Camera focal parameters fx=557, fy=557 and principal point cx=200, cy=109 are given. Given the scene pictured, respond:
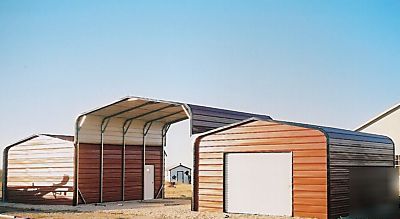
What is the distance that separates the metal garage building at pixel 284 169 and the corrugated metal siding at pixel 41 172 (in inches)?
248

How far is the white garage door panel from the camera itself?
1650cm

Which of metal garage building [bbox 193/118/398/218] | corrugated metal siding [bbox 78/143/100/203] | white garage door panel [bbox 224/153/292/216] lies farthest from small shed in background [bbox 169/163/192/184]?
white garage door panel [bbox 224/153/292/216]

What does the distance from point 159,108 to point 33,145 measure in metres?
5.77

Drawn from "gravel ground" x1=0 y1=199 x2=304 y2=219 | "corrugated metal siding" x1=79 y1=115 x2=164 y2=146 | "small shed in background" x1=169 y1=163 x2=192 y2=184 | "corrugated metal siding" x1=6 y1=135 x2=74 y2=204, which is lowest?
"small shed in background" x1=169 y1=163 x2=192 y2=184

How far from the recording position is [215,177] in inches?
710

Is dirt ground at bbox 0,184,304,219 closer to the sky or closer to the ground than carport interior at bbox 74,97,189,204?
closer to the ground

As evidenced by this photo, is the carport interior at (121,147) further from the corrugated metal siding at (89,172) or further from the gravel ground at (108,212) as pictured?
the gravel ground at (108,212)

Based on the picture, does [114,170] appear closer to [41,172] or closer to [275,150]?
[41,172]

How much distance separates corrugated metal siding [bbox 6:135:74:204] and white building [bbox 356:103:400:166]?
49.7 ft

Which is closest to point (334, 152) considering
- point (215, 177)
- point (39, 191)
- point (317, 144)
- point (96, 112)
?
point (317, 144)

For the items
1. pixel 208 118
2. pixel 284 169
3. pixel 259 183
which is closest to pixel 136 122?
pixel 208 118

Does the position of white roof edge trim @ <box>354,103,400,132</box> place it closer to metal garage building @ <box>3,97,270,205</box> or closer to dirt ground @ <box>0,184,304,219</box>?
metal garage building @ <box>3,97,270,205</box>

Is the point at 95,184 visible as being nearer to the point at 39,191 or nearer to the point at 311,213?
the point at 39,191

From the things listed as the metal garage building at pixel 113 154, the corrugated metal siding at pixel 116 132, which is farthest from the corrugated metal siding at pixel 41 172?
the corrugated metal siding at pixel 116 132
